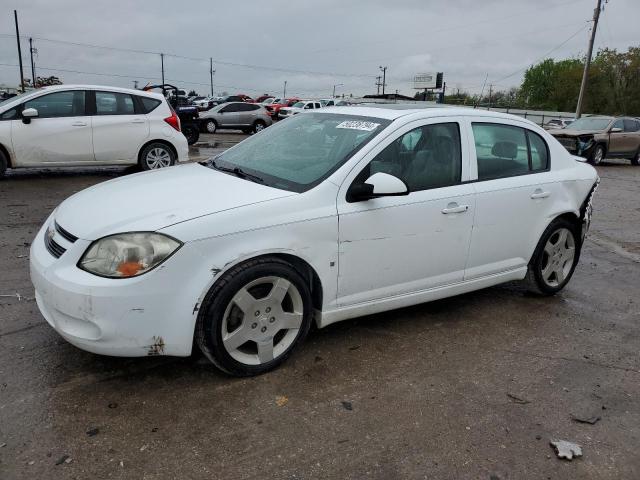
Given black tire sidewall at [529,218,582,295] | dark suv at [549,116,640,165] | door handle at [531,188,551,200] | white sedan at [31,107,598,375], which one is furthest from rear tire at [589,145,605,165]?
door handle at [531,188,551,200]

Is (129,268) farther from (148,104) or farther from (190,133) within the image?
(190,133)

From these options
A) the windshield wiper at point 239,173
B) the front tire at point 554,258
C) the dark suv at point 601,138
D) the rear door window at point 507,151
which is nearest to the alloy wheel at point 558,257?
the front tire at point 554,258

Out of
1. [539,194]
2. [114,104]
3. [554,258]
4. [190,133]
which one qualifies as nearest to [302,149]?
[539,194]

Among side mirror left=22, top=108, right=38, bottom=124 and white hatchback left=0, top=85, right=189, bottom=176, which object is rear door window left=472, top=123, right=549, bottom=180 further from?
side mirror left=22, top=108, right=38, bottom=124

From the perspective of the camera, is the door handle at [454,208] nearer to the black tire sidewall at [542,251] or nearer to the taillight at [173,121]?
the black tire sidewall at [542,251]

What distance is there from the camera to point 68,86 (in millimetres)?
8953

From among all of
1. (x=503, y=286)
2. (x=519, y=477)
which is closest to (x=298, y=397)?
(x=519, y=477)

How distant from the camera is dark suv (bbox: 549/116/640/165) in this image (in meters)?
17.4

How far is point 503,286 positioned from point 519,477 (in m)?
2.84

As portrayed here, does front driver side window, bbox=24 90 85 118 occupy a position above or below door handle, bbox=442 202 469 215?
above

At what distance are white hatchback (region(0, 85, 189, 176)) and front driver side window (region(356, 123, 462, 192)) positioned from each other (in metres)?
7.05

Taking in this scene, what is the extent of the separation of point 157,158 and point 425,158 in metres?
7.21

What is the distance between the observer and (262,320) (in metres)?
3.16

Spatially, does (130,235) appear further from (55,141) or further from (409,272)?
(55,141)
